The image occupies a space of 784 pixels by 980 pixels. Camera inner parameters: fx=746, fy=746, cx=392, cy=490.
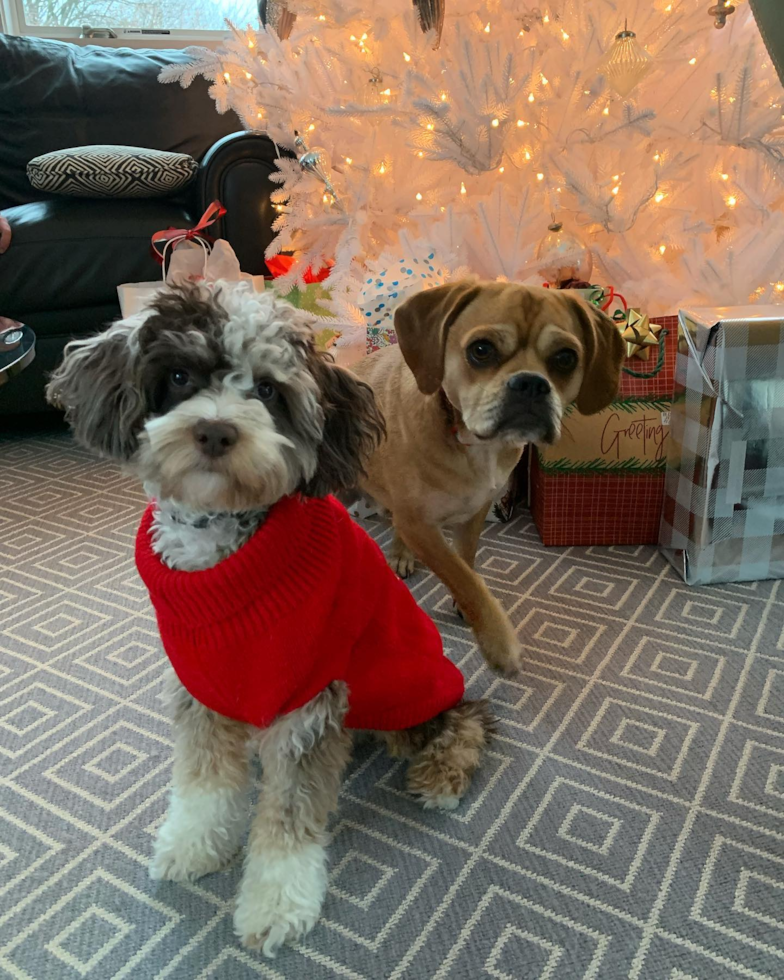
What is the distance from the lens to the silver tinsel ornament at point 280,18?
2.36 meters

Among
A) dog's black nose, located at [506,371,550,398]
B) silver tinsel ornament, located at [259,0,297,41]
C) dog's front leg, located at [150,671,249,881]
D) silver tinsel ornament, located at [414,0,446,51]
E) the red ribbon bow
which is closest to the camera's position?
dog's front leg, located at [150,671,249,881]

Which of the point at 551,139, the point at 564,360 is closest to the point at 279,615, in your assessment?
the point at 564,360

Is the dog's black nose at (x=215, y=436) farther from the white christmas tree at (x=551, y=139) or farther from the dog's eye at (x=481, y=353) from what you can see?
the white christmas tree at (x=551, y=139)

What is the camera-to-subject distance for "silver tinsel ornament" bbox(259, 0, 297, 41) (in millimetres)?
2359

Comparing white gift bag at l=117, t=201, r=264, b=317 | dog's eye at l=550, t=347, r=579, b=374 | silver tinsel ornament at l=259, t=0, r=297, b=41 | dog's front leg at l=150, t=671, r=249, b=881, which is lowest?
dog's front leg at l=150, t=671, r=249, b=881

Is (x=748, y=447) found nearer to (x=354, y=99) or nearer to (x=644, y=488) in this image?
(x=644, y=488)

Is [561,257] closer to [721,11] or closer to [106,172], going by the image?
[721,11]

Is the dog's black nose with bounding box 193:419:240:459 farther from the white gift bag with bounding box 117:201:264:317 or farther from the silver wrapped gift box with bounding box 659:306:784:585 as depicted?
the white gift bag with bounding box 117:201:264:317

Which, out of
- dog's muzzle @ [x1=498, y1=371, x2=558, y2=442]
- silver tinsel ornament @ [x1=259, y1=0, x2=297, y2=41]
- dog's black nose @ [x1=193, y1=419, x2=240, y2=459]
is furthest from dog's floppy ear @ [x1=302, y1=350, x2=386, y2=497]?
silver tinsel ornament @ [x1=259, y1=0, x2=297, y2=41]

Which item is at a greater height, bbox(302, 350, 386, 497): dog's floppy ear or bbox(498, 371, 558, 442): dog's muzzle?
bbox(302, 350, 386, 497): dog's floppy ear

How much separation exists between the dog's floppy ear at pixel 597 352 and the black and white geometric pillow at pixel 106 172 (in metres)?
2.02

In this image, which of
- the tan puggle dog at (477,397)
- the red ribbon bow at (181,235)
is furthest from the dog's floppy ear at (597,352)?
the red ribbon bow at (181,235)

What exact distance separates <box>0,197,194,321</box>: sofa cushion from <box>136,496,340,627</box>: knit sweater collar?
209 cm

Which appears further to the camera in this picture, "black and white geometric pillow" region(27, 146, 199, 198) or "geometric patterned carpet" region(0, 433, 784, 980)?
"black and white geometric pillow" region(27, 146, 199, 198)
